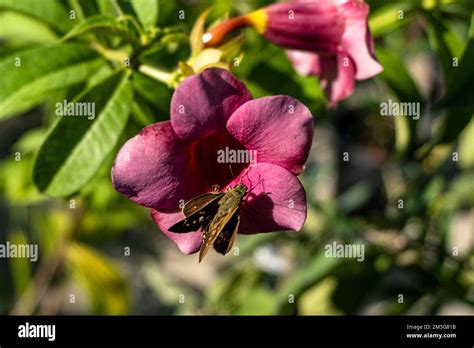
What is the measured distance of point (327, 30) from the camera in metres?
1.08

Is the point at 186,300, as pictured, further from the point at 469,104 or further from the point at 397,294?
the point at 469,104

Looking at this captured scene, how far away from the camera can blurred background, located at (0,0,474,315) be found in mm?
1171

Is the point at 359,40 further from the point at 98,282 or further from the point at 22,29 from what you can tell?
the point at 98,282

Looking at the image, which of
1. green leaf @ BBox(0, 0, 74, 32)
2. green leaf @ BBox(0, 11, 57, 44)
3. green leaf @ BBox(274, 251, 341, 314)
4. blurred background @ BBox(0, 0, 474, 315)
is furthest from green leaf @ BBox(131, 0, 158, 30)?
green leaf @ BBox(274, 251, 341, 314)

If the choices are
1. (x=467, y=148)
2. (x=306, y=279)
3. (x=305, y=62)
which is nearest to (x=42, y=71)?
(x=305, y=62)

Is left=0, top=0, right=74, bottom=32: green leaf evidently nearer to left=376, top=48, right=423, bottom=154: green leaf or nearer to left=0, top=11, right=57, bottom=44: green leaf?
left=0, top=11, right=57, bottom=44: green leaf

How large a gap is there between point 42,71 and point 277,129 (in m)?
0.41

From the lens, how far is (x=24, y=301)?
1.96 m

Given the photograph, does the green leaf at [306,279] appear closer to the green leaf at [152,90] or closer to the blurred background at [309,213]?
the blurred background at [309,213]

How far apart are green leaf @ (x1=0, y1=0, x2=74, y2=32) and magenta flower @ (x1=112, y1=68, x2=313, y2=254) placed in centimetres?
39

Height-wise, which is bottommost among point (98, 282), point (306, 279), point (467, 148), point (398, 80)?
point (98, 282)

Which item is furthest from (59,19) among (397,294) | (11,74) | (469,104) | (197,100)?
(397,294)

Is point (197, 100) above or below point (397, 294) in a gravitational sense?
above
